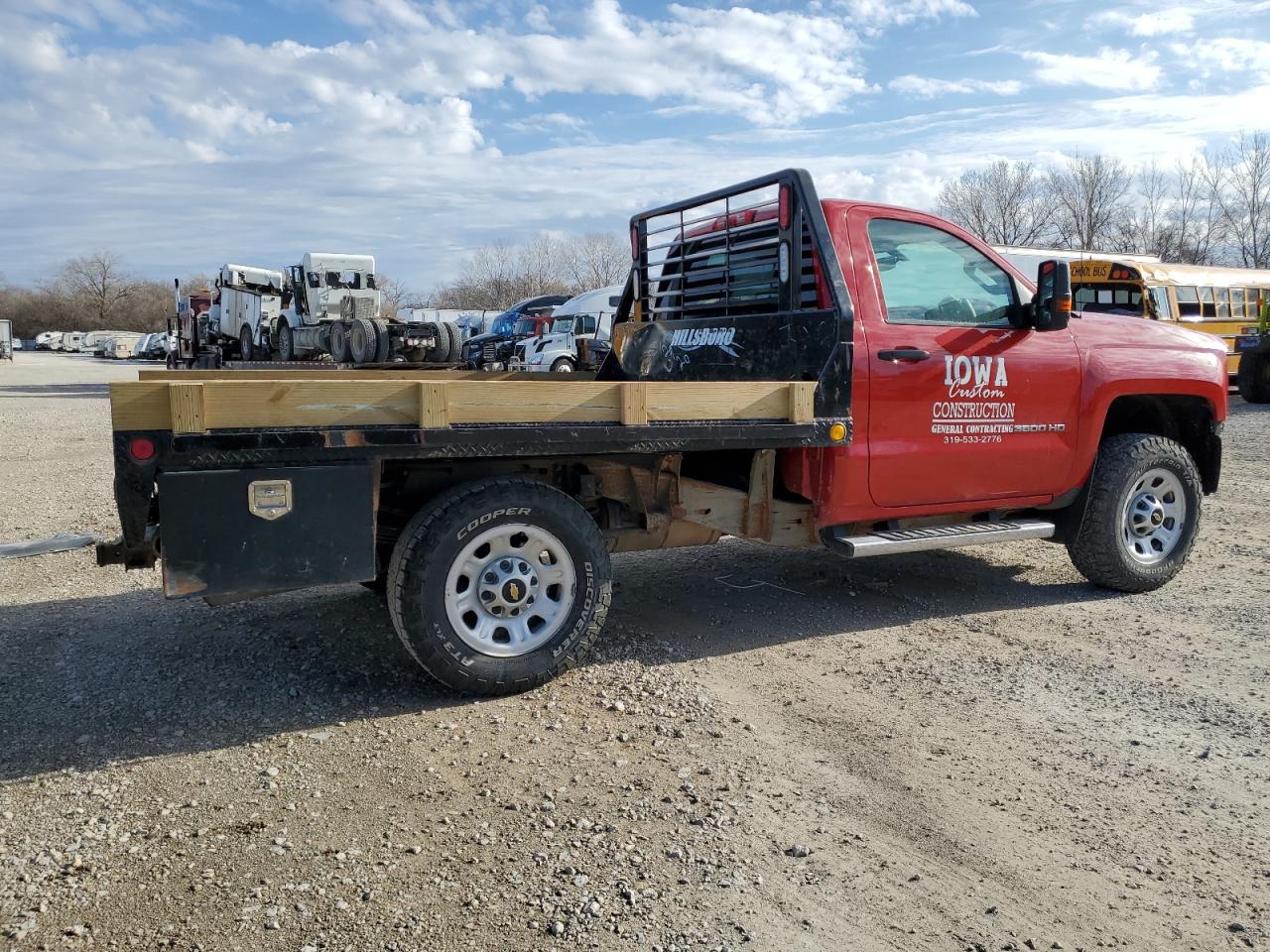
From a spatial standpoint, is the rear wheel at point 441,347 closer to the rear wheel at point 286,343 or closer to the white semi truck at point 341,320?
the white semi truck at point 341,320

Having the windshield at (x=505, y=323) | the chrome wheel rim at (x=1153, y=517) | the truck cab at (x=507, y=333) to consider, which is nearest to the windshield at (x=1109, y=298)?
the truck cab at (x=507, y=333)

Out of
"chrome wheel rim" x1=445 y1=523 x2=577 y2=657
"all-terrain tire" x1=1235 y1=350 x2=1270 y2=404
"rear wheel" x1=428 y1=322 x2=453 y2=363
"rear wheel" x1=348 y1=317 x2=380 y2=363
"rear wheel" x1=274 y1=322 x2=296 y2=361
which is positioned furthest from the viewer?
"rear wheel" x1=274 y1=322 x2=296 y2=361

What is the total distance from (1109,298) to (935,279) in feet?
59.3

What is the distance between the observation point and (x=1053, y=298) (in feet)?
18.1

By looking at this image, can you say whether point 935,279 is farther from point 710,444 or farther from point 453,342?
point 453,342

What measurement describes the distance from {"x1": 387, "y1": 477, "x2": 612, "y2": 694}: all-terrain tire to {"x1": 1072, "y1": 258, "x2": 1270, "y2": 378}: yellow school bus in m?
18.6

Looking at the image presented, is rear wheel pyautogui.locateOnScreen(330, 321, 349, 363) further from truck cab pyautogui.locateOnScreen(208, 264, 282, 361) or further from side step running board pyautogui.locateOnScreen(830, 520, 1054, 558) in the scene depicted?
side step running board pyautogui.locateOnScreen(830, 520, 1054, 558)

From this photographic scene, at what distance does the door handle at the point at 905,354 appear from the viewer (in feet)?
17.1

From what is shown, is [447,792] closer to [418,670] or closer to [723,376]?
[418,670]

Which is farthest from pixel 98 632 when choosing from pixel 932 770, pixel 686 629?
pixel 932 770

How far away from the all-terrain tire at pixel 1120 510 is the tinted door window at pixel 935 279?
47.7 inches

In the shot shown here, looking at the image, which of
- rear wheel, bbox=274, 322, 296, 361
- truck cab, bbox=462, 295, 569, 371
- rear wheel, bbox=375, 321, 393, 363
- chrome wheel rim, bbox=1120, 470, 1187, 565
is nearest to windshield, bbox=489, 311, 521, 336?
truck cab, bbox=462, 295, 569, 371

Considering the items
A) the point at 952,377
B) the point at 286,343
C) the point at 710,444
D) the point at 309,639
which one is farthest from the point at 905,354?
the point at 286,343

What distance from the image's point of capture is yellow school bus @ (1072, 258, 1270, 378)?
2102 centimetres
